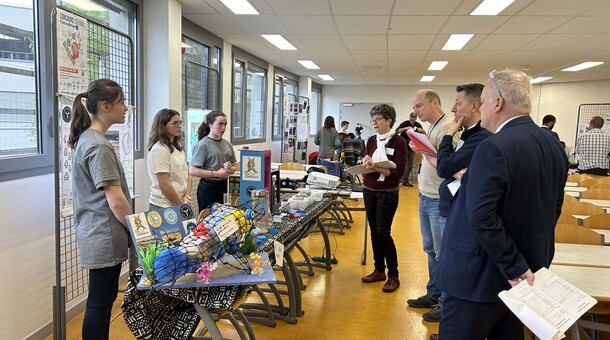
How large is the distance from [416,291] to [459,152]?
181cm

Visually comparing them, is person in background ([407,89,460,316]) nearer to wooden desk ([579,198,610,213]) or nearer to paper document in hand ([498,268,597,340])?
paper document in hand ([498,268,597,340])

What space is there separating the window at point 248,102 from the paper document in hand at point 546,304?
18.5 ft

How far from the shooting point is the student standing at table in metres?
3.29

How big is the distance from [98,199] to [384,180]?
214 centimetres

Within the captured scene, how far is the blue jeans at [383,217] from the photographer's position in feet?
10.9

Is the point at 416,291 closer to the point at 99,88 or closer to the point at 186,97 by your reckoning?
the point at 99,88

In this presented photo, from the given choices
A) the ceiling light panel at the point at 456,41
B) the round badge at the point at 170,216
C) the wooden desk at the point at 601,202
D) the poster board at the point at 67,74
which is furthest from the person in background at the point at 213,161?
the ceiling light panel at the point at 456,41

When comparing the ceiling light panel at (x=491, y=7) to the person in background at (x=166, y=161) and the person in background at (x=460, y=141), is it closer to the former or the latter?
the person in background at (x=460, y=141)

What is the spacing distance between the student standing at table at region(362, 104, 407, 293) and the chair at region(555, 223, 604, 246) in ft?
3.80

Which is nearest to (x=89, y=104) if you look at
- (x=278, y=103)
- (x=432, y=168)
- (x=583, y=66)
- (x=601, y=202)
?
(x=432, y=168)

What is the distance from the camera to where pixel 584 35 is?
5.24 metres

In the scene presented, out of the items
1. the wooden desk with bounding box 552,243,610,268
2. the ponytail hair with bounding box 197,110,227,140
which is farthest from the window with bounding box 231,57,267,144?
the wooden desk with bounding box 552,243,610,268

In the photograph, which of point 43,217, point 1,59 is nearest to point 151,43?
point 1,59

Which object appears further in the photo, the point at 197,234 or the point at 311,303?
the point at 311,303
